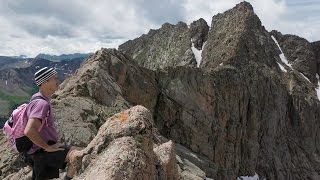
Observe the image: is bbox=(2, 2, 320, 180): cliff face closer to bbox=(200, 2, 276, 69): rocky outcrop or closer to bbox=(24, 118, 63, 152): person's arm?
bbox=(200, 2, 276, 69): rocky outcrop

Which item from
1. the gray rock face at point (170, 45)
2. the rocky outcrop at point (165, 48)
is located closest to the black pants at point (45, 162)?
the gray rock face at point (170, 45)

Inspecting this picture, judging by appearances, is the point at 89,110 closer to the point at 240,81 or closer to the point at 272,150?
the point at 240,81

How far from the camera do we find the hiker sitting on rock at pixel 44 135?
1064 centimetres

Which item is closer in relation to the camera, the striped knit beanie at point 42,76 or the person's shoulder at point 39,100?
the person's shoulder at point 39,100

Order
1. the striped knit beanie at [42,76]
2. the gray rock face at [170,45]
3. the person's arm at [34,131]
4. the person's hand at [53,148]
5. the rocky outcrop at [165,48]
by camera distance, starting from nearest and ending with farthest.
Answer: the person's arm at [34,131] → the person's hand at [53,148] → the striped knit beanie at [42,76] → the gray rock face at [170,45] → the rocky outcrop at [165,48]

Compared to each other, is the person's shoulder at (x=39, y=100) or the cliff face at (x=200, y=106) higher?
the person's shoulder at (x=39, y=100)

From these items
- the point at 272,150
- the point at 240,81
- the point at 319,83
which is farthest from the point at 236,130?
the point at 319,83

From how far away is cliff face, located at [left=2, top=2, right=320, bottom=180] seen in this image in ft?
47.2

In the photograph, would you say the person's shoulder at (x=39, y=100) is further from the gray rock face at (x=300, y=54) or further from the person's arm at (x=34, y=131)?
the gray rock face at (x=300, y=54)

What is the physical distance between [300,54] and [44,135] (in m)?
155

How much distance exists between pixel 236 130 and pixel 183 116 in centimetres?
2617

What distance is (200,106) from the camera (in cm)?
7212

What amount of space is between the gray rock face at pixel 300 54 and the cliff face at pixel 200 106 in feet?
1.24

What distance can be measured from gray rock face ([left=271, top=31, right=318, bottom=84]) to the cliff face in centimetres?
38
